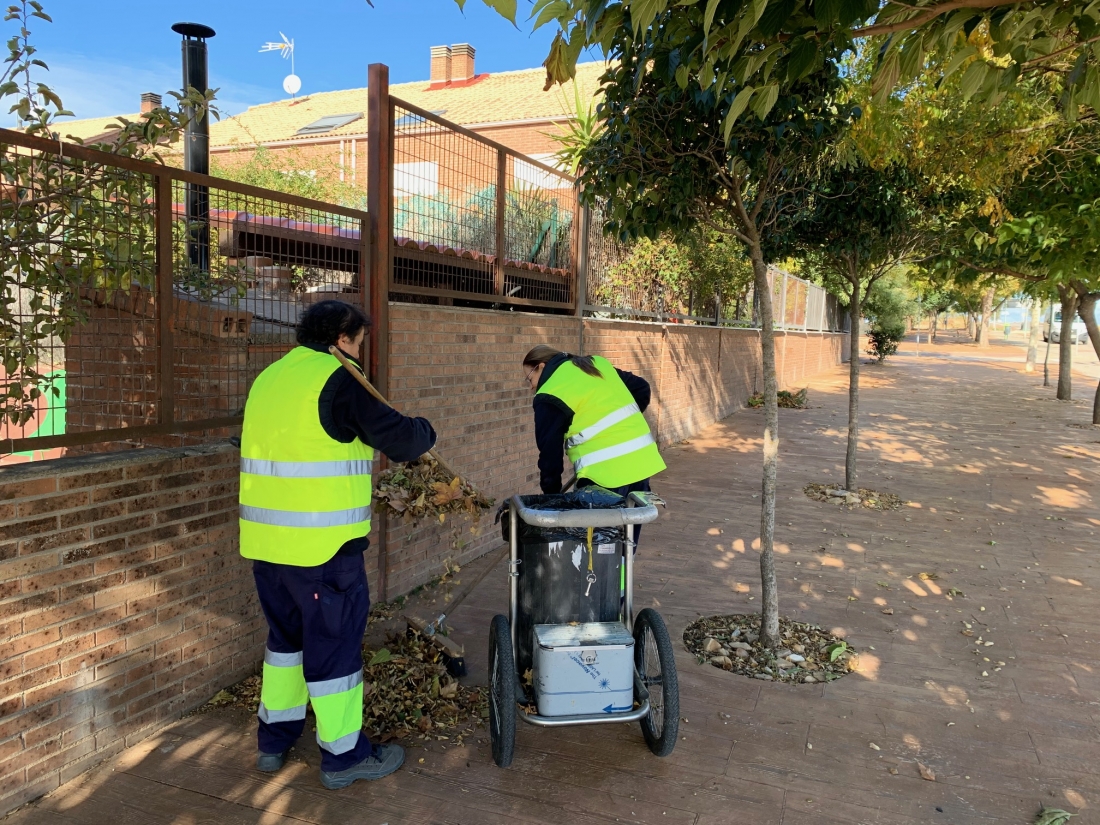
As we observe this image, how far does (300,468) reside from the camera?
300 cm

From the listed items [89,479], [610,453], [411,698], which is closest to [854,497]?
[610,453]

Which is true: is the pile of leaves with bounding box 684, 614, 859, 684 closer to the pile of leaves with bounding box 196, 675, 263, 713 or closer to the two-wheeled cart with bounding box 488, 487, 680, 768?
the two-wheeled cart with bounding box 488, 487, 680, 768

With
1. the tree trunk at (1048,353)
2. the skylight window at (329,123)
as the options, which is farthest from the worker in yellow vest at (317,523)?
the tree trunk at (1048,353)

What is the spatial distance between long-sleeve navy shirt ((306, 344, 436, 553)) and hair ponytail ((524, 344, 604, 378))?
3.15ft

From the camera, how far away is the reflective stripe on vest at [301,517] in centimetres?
300

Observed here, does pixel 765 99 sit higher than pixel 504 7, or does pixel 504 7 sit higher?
pixel 765 99

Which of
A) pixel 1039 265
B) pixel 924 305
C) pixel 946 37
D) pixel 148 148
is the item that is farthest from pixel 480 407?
pixel 924 305

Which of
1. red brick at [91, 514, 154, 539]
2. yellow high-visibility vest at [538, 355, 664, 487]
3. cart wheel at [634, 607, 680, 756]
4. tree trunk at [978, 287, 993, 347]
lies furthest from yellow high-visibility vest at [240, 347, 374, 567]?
tree trunk at [978, 287, 993, 347]

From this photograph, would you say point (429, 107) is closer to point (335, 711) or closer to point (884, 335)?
point (884, 335)

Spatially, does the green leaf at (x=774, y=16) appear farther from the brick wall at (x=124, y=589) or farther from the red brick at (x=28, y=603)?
the red brick at (x=28, y=603)

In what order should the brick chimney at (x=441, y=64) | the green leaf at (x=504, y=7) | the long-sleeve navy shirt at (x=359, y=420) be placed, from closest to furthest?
the green leaf at (x=504, y=7) → the long-sleeve navy shirt at (x=359, y=420) → the brick chimney at (x=441, y=64)

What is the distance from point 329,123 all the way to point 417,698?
22397 mm

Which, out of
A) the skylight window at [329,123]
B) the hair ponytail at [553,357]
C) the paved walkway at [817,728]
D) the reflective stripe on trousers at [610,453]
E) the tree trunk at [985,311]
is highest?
the skylight window at [329,123]

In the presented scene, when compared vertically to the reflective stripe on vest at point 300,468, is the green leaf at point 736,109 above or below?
above
